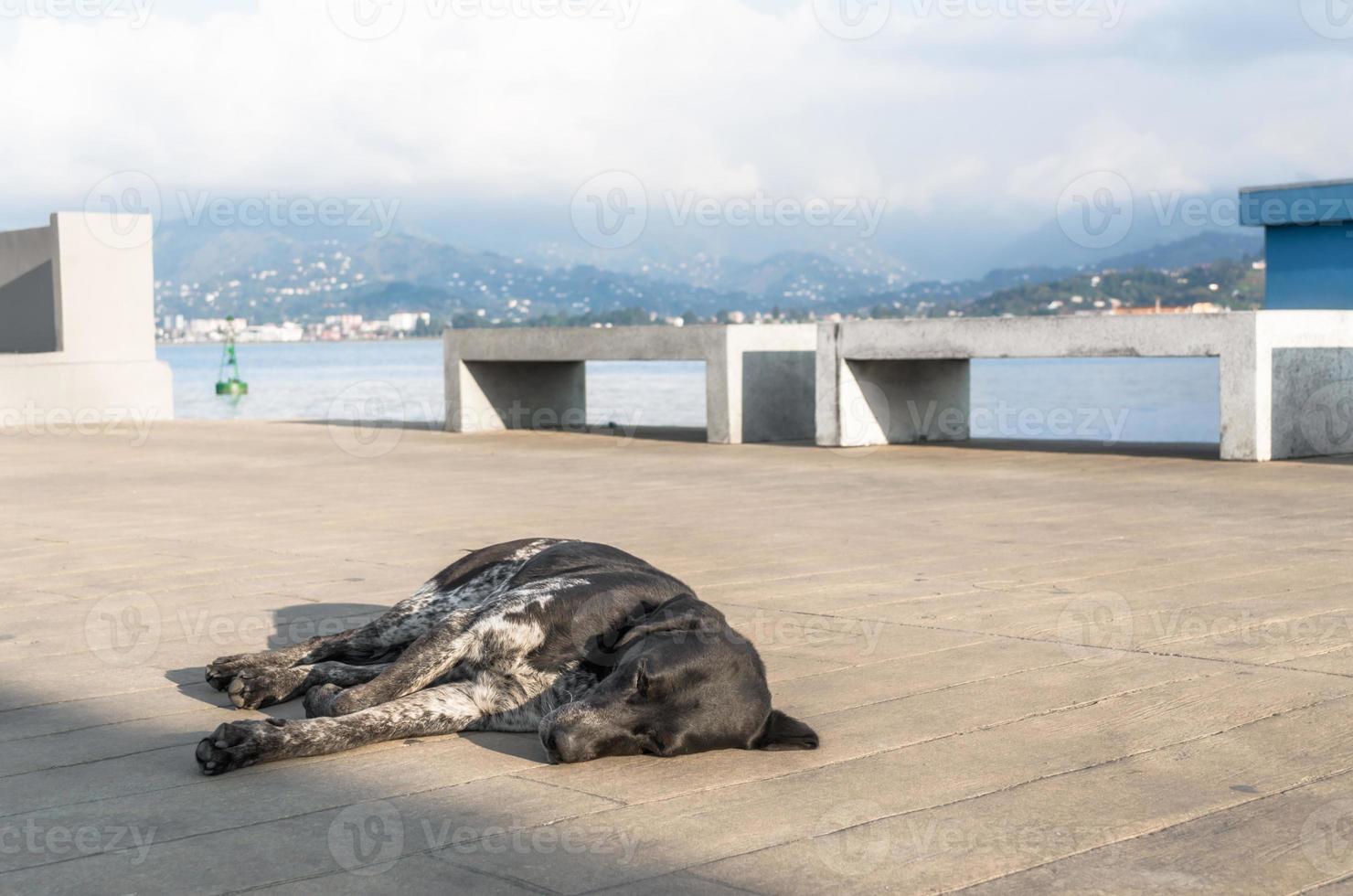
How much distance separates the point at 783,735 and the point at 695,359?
14064mm

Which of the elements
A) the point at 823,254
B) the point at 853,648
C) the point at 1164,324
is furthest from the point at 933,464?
the point at 823,254

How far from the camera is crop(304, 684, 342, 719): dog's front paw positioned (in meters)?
4.85

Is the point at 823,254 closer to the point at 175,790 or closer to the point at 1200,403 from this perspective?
the point at 1200,403

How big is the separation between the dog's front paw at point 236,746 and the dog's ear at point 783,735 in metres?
1.43

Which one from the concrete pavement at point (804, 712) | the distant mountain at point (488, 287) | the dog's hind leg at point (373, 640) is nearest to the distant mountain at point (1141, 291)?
the concrete pavement at point (804, 712)

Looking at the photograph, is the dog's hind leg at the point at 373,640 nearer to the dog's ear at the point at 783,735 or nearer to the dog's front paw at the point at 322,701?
the dog's front paw at the point at 322,701

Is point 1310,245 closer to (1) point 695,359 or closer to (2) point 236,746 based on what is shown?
(1) point 695,359

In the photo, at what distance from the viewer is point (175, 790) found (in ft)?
13.9

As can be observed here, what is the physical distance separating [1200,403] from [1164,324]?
2229cm

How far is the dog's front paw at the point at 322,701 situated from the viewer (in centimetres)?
485

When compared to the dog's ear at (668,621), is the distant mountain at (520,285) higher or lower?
higher

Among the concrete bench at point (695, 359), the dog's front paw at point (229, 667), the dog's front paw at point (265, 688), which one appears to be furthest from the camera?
the concrete bench at point (695, 359)

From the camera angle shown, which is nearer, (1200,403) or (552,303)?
(1200,403)

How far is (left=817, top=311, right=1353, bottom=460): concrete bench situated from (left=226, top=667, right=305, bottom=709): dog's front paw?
1102 cm
